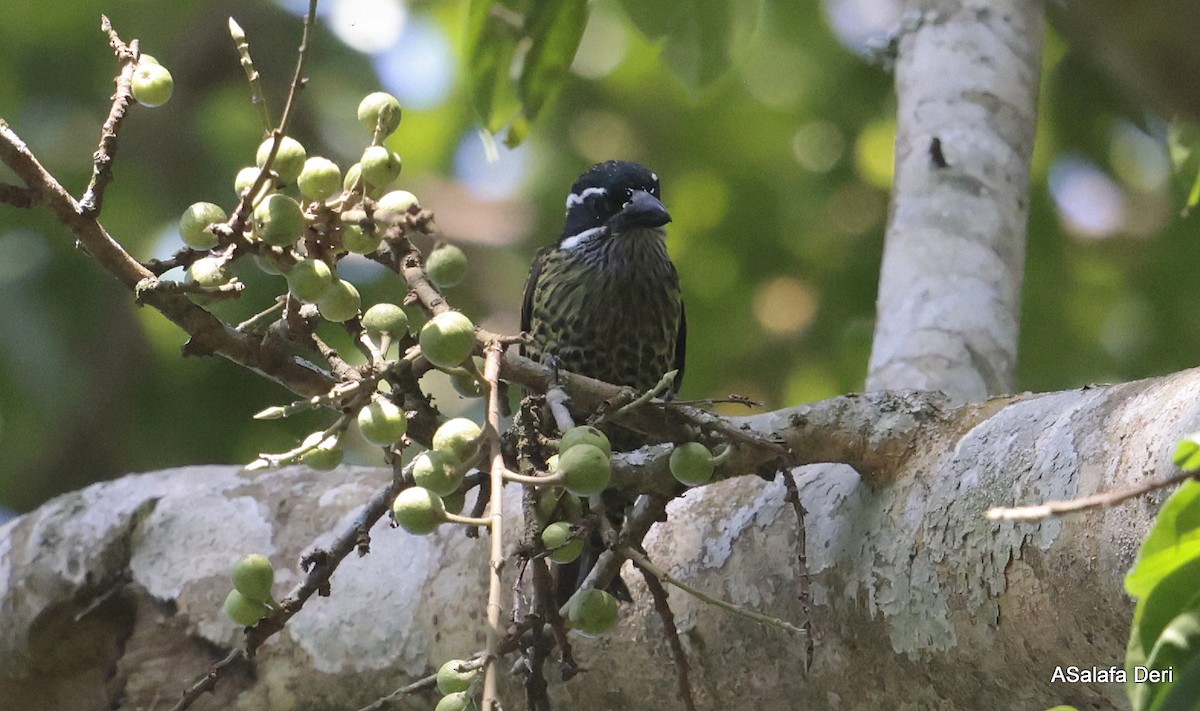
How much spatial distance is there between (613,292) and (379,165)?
5.54 feet

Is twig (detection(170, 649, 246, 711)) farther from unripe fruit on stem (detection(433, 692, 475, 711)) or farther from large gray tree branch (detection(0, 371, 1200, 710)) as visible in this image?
large gray tree branch (detection(0, 371, 1200, 710))

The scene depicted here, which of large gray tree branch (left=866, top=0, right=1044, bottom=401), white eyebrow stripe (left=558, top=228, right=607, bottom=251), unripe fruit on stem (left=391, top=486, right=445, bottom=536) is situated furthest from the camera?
white eyebrow stripe (left=558, top=228, right=607, bottom=251)

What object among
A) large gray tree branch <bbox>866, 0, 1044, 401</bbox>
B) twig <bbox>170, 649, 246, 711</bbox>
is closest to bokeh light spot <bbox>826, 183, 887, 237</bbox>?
large gray tree branch <bbox>866, 0, 1044, 401</bbox>

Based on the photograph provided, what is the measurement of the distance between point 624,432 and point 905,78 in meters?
1.08

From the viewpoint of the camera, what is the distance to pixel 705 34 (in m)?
2.21

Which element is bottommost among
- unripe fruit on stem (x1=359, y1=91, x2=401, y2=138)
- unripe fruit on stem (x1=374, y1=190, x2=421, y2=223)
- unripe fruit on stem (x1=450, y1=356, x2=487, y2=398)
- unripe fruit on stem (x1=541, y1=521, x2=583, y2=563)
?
unripe fruit on stem (x1=541, y1=521, x2=583, y2=563)

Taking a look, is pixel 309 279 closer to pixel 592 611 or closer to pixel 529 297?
pixel 592 611

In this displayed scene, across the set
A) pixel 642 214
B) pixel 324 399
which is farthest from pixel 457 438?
pixel 642 214

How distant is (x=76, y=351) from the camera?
3.81 meters

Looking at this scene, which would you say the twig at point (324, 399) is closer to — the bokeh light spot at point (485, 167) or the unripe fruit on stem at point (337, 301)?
the unripe fruit on stem at point (337, 301)

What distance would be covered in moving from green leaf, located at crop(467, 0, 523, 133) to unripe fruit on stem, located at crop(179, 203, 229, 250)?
1.09m

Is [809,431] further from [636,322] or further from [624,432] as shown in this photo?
[636,322]

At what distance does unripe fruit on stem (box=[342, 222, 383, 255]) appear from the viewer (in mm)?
1173

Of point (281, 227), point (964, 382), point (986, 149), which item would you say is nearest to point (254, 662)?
point (281, 227)
